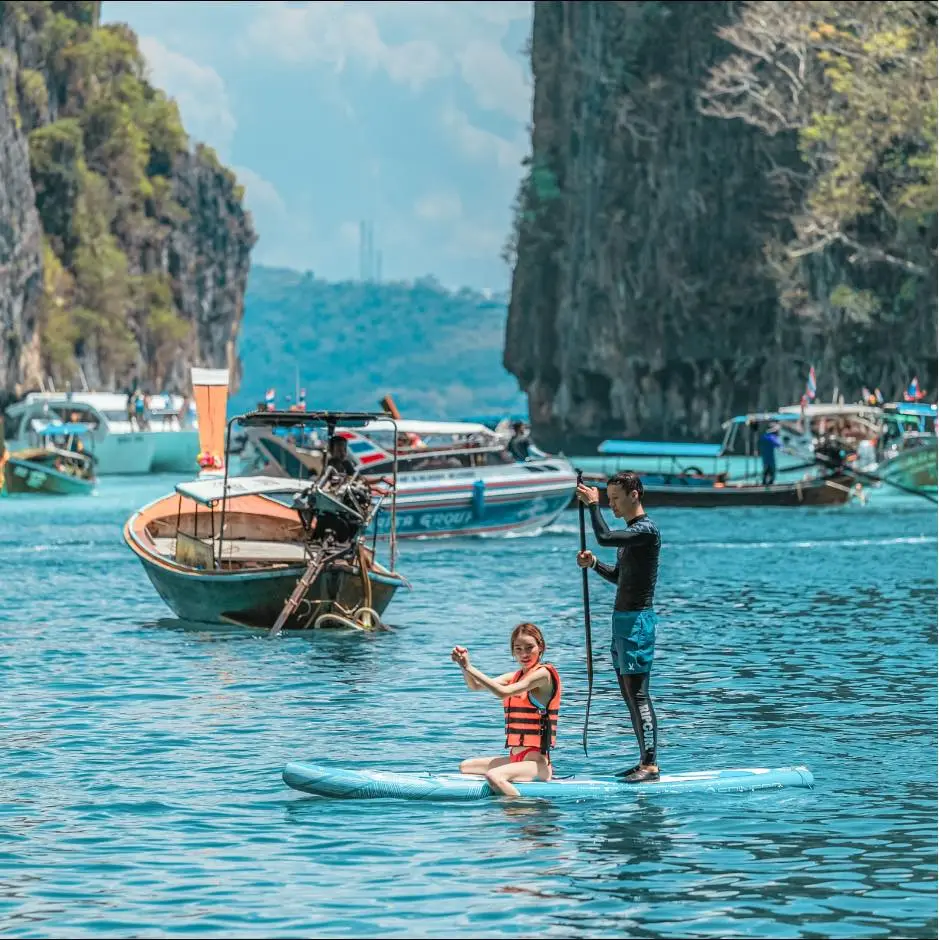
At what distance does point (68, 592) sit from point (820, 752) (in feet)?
61.7

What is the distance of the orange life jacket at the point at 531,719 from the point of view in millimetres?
14047

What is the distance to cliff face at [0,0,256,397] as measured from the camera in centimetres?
10644

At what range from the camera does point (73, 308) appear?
114 metres

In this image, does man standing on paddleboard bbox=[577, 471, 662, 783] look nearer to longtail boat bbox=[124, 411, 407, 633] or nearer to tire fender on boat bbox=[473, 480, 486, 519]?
longtail boat bbox=[124, 411, 407, 633]

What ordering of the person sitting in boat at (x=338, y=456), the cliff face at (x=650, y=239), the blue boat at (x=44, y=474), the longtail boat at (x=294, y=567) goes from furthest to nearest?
the cliff face at (x=650, y=239), the blue boat at (x=44, y=474), the person sitting in boat at (x=338, y=456), the longtail boat at (x=294, y=567)

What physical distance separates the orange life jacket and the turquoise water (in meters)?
0.45

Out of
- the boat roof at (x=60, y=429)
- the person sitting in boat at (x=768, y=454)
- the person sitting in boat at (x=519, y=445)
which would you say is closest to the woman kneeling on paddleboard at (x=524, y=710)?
the person sitting in boat at (x=519, y=445)

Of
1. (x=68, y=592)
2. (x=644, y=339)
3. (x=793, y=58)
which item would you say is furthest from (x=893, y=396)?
(x=68, y=592)

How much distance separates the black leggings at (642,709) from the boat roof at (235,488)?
12.3 meters

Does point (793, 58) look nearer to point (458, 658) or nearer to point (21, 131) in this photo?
point (21, 131)

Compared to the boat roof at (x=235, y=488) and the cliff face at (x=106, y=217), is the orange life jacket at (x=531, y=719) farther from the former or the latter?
the cliff face at (x=106, y=217)

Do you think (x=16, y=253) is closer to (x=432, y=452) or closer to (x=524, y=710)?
(x=432, y=452)

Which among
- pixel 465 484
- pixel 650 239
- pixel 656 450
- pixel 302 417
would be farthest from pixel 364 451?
pixel 650 239

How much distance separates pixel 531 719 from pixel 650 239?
303 ft
